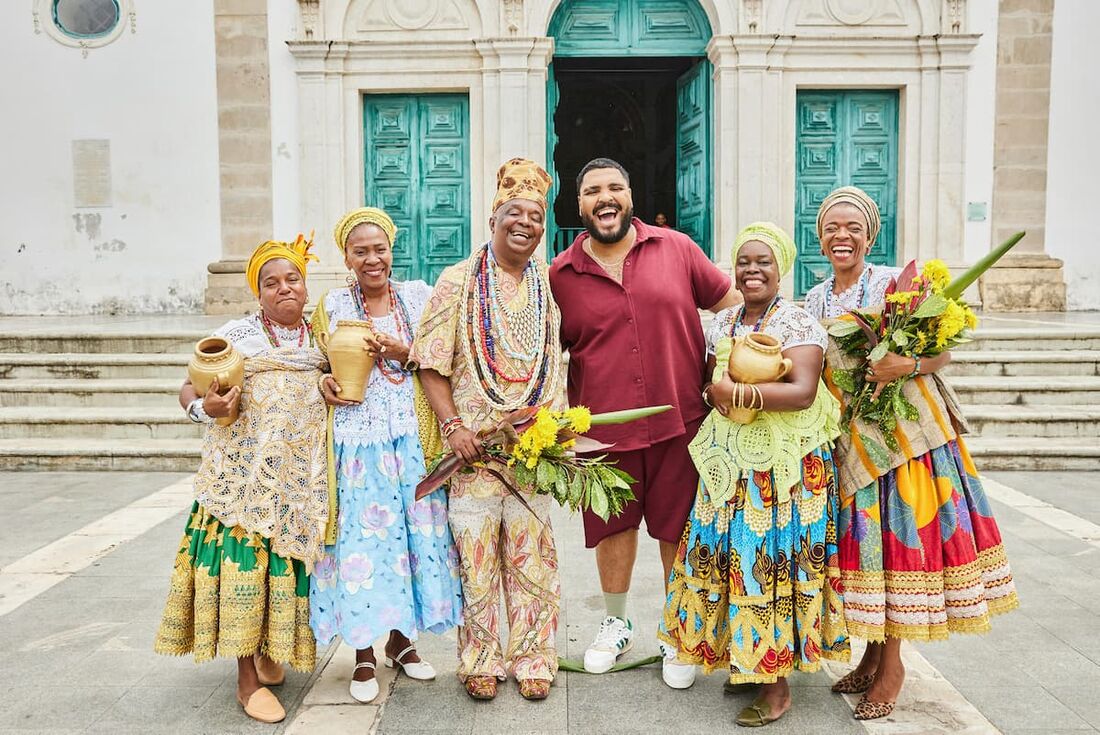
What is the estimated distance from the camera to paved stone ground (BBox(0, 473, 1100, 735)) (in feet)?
9.27

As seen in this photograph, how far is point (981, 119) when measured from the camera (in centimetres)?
965

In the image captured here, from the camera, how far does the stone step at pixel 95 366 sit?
25.6ft

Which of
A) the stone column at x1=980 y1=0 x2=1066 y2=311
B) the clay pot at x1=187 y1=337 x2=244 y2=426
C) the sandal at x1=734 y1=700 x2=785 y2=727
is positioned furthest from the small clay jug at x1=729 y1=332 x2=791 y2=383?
the stone column at x1=980 y1=0 x2=1066 y2=311

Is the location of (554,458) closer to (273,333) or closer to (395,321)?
(395,321)

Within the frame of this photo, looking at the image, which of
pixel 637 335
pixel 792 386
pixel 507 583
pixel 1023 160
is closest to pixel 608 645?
pixel 507 583

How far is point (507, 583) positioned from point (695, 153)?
800 cm

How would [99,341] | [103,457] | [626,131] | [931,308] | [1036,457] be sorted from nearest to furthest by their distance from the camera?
1. [931,308]
2. [1036,457]
3. [103,457]
4. [99,341]
5. [626,131]

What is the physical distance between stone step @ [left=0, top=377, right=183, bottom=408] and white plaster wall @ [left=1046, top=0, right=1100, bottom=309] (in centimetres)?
914

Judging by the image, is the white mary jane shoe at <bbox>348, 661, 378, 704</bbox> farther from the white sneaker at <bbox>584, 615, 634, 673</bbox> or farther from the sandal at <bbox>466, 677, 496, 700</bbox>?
the white sneaker at <bbox>584, 615, 634, 673</bbox>

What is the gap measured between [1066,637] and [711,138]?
7.34m

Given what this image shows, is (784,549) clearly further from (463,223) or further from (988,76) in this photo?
(988,76)

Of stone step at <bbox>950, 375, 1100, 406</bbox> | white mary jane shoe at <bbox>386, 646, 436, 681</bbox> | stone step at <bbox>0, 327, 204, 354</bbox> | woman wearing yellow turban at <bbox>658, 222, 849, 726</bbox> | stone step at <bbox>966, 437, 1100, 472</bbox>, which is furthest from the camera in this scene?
stone step at <bbox>0, 327, 204, 354</bbox>

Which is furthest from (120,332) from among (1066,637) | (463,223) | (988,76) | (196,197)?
(988,76)

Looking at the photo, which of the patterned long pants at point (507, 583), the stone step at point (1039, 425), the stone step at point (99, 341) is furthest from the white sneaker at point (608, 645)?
the stone step at point (99, 341)
